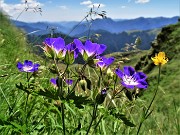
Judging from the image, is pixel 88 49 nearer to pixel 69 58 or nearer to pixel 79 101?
pixel 69 58

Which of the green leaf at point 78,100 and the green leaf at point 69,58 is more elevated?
the green leaf at point 69,58

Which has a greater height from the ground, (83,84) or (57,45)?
(57,45)

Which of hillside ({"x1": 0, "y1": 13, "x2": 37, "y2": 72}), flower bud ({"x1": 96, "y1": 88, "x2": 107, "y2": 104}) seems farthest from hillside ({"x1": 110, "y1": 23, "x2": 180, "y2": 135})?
flower bud ({"x1": 96, "y1": 88, "x2": 107, "y2": 104})

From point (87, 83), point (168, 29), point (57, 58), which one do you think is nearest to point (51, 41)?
point (57, 58)

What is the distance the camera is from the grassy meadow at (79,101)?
2.68m

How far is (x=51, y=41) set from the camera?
8.43ft

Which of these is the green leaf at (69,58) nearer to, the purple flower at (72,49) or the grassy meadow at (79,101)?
the purple flower at (72,49)

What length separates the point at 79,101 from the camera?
2434 mm

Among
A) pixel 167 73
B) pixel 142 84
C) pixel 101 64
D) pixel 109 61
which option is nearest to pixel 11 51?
pixel 101 64

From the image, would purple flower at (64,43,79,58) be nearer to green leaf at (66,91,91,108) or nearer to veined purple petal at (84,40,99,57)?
veined purple petal at (84,40,99,57)

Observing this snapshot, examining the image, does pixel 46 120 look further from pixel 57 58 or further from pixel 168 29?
pixel 168 29

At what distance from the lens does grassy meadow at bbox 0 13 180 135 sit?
2676mm

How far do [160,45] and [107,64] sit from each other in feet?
192

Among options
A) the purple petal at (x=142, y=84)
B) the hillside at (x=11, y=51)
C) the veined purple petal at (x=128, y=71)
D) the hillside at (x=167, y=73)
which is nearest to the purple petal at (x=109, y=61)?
the veined purple petal at (x=128, y=71)
